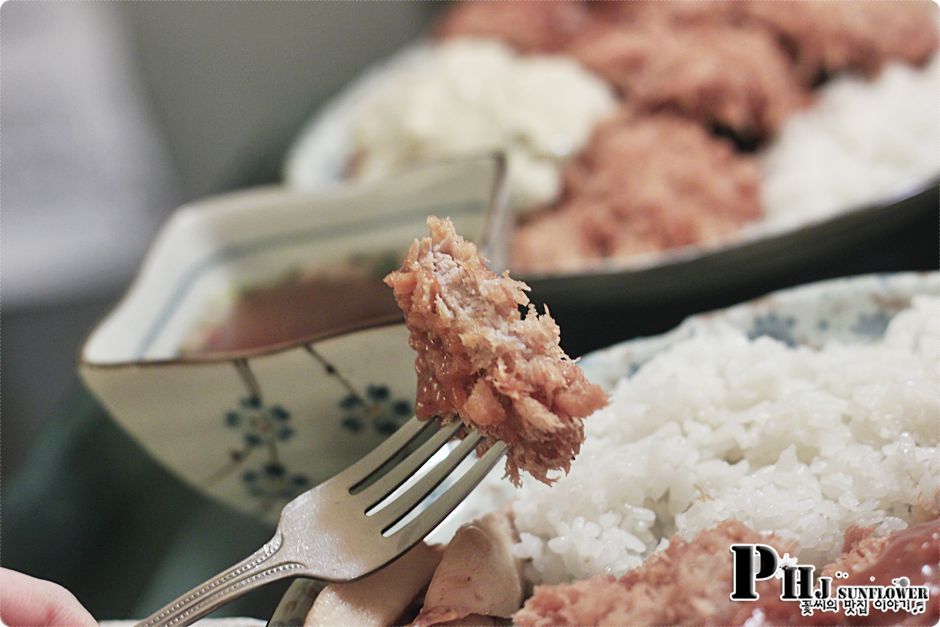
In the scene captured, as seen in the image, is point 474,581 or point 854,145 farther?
point 854,145

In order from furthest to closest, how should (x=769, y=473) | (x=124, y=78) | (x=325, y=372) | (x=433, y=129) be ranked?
(x=124, y=78), (x=433, y=129), (x=325, y=372), (x=769, y=473)

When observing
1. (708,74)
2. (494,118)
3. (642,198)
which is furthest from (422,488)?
(708,74)

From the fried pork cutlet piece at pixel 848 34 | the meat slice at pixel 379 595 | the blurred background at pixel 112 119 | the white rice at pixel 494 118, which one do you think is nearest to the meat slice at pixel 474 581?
the meat slice at pixel 379 595

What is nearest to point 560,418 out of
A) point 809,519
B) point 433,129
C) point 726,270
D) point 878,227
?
point 809,519

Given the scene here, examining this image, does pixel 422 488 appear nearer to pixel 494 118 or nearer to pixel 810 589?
pixel 810 589

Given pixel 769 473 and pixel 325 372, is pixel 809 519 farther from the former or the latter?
pixel 325 372

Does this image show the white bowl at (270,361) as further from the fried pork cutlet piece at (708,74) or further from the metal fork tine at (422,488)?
the fried pork cutlet piece at (708,74)
